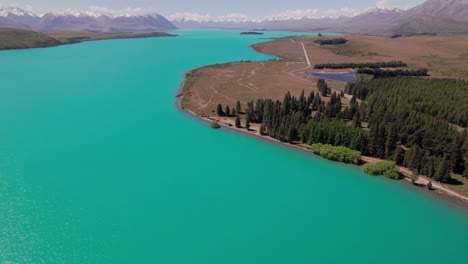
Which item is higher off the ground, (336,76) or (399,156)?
(336,76)

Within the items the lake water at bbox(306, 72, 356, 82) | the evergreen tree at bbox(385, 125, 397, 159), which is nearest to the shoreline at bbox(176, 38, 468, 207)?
the evergreen tree at bbox(385, 125, 397, 159)

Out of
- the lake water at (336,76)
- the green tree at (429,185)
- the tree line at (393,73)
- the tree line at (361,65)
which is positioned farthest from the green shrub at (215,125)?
the tree line at (361,65)

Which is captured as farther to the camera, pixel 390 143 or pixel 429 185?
pixel 390 143

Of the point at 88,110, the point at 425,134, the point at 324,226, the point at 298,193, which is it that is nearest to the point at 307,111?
the point at 425,134

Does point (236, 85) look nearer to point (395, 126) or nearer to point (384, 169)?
point (395, 126)

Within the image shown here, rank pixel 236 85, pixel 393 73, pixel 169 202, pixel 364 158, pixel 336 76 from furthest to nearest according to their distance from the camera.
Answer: pixel 336 76
pixel 393 73
pixel 236 85
pixel 364 158
pixel 169 202

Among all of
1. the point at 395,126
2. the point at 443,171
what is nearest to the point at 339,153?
the point at 395,126

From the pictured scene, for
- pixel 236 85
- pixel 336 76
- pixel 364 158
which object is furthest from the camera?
pixel 336 76
